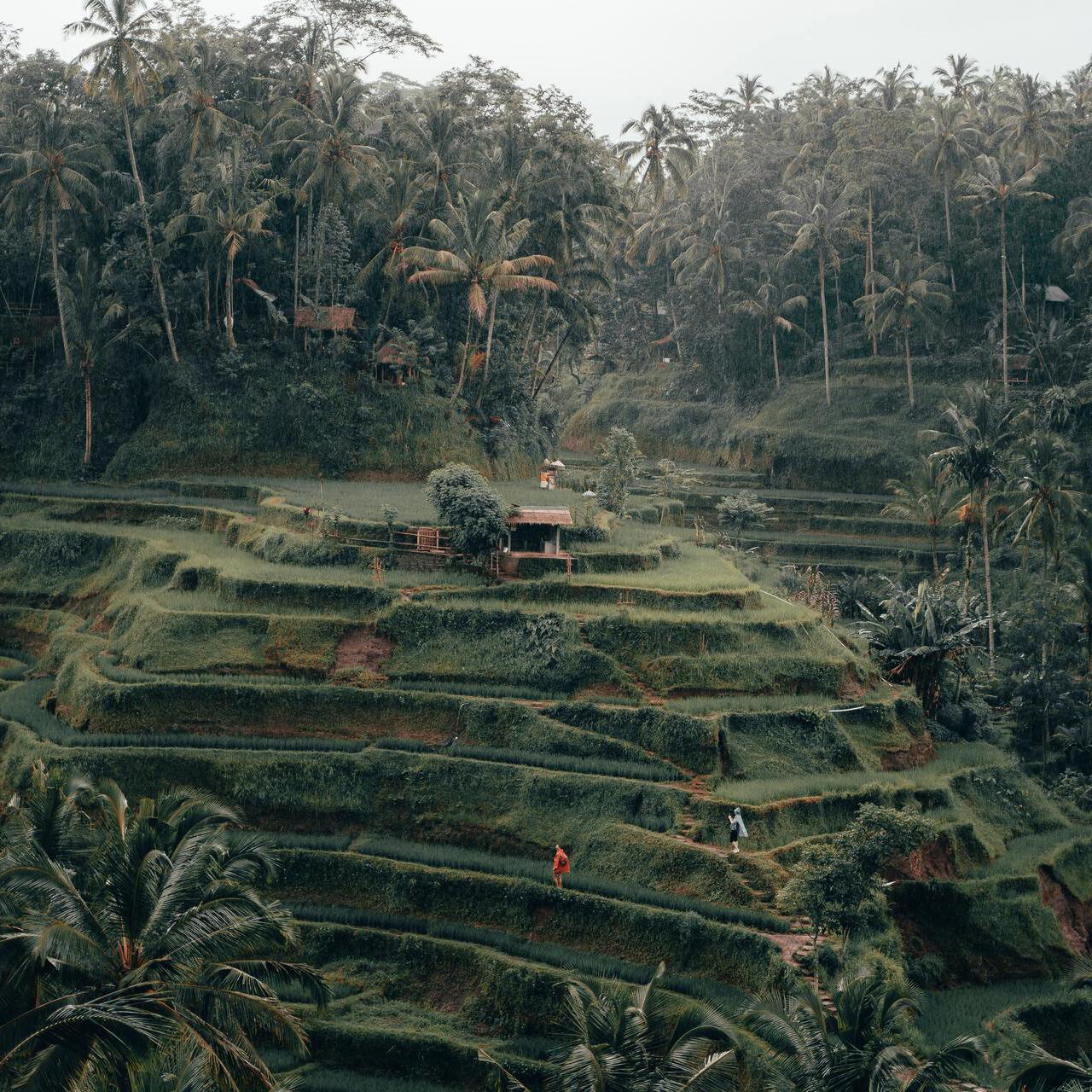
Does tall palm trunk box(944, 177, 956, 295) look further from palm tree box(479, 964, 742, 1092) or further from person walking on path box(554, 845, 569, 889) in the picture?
palm tree box(479, 964, 742, 1092)

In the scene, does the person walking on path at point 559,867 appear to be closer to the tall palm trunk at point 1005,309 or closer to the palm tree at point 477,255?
the palm tree at point 477,255

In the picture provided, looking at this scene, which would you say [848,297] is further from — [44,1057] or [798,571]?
[44,1057]

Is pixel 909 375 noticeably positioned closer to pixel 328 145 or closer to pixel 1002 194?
pixel 1002 194

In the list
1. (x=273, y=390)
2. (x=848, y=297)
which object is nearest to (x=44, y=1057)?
(x=273, y=390)

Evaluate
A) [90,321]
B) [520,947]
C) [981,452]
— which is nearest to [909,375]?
[981,452]

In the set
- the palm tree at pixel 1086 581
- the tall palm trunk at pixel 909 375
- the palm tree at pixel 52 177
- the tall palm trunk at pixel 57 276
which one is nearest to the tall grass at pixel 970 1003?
the palm tree at pixel 1086 581

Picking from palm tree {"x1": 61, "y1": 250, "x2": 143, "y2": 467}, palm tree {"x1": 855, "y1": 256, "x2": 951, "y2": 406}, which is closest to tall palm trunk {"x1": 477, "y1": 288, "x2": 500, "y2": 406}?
palm tree {"x1": 61, "y1": 250, "x2": 143, "y2": 467}
